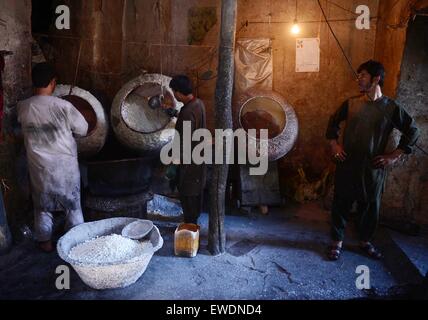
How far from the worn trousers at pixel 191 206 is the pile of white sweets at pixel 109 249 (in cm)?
98

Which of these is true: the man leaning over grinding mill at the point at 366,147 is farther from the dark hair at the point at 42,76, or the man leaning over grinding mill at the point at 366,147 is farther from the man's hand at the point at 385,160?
the dark hair at the point at 42,76

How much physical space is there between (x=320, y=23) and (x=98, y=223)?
17.7 feet

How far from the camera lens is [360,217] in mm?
5039

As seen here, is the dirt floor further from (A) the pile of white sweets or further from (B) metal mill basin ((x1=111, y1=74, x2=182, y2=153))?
(B) metal mill basin ((x1=111, y1=74, x2=182, y2=153))

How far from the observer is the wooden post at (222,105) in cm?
448

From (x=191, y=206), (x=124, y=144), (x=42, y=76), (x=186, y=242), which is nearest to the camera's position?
(x=42, y=76)

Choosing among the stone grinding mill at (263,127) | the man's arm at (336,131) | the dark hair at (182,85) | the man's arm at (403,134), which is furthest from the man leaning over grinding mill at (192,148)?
the man's arm at (403,134)

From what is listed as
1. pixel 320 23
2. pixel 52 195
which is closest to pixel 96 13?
pixel 52 195

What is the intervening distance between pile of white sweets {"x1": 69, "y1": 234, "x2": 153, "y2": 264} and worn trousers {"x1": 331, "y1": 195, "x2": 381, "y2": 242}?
2.54 metres

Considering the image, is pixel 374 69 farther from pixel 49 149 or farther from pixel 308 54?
pixel 49 149

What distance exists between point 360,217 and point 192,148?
8.32ft

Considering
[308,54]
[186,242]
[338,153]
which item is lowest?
[186,242]

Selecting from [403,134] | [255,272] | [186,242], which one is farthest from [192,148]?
[403,134]

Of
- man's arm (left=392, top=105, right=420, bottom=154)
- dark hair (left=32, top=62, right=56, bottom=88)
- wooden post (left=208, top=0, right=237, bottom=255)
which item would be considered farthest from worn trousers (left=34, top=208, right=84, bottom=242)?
man's arm (left=392, top=105, right=420, bottom=154)
